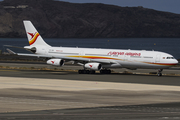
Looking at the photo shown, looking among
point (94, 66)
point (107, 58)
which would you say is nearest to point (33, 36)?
point (94, 66)

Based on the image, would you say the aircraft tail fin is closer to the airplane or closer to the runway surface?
the airplane

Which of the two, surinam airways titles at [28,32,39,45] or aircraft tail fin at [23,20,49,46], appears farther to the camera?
surinam airways titles at [28,32,39,45]

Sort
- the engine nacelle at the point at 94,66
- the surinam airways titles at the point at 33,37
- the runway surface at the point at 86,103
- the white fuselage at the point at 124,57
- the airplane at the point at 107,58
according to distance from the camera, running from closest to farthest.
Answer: the runway surface at the point at 86,103, the white fuselage at the point at 124,57, the airplane at the point at 107,58, the engine nacelle at the point at 94,66, the surinam airways titles at the point at 33,37

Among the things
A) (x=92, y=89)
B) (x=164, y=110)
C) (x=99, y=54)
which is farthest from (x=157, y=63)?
(x=164, y=110)

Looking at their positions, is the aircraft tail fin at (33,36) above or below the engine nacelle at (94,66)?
above

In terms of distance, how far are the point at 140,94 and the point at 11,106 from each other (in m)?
12.9

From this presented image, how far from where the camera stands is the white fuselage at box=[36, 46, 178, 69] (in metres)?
54.7

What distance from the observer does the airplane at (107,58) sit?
180 ft

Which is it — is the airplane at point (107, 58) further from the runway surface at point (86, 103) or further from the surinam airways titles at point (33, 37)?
the runway surface at point (86, 103)

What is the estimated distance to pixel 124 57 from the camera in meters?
56.5

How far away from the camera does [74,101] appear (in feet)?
93.9

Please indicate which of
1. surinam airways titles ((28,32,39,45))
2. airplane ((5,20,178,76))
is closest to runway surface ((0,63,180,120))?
airplane ((5,20,178,76))

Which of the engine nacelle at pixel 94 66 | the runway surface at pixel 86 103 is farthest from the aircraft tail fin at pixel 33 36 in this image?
the runway surface at pixel 86 103

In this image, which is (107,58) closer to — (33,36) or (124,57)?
(124,57)
